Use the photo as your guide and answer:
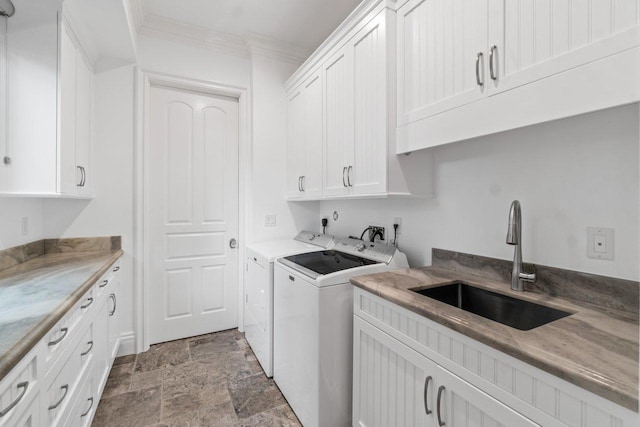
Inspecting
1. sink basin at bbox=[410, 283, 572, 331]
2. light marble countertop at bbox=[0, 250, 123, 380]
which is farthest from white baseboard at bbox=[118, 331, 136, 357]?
sink basin at bbox=[410, 283, 572, 331]

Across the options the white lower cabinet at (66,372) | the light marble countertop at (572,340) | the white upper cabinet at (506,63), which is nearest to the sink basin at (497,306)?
the light marble countertop at (572,340)

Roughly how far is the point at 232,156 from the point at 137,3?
1.37 meters

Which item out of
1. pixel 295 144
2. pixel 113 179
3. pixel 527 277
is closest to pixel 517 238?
pixel 527 277

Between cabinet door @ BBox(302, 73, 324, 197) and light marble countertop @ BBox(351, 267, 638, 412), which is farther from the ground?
cabinet door @ BBox(302, 73, 324, 197)

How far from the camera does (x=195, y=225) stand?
111 inches

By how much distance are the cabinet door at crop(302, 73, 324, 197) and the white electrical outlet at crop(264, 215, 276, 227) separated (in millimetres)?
542

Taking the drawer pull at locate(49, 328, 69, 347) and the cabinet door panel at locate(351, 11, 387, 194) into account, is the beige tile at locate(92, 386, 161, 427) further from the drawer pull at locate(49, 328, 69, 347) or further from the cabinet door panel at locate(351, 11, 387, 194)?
the cabinet door panel at locate(351, 11, 387, 194)

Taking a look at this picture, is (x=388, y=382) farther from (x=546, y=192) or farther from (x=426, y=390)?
(x=546, y=192)

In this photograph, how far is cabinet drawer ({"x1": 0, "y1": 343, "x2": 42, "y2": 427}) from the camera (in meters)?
0.74

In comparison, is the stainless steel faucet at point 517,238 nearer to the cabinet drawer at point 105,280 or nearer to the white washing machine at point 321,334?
the white washing machine at point 321,334

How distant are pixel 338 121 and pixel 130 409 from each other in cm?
234

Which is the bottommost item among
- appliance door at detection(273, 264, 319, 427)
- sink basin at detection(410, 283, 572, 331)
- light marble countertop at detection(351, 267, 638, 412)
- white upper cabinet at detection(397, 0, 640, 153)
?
appliance door at detection(273, 264, 319, 427)

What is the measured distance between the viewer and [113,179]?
2438 mm

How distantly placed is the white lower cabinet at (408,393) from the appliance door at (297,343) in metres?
0.24
